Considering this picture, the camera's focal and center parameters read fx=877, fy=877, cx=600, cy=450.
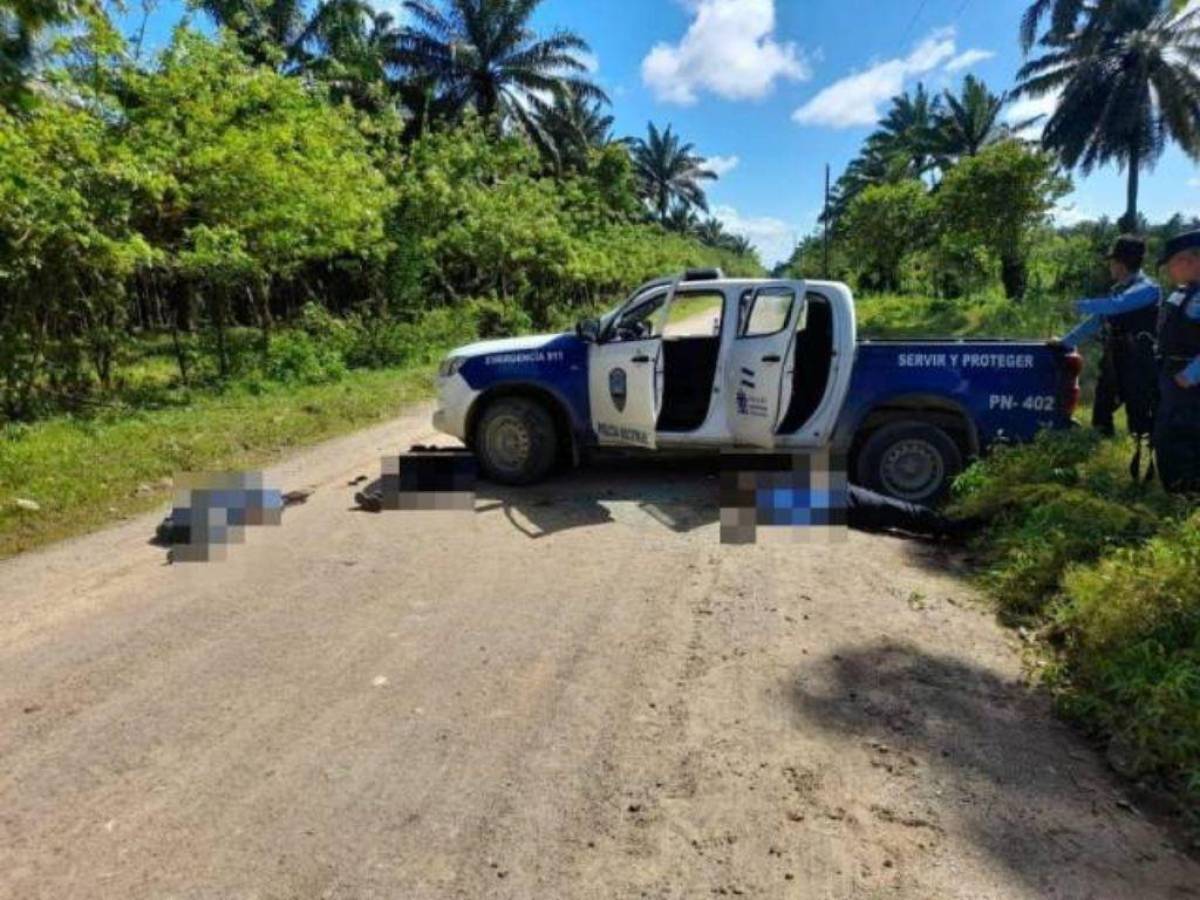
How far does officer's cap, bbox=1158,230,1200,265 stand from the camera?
498 centimetres

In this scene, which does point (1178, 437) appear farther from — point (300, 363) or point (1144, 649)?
point (300, 363)

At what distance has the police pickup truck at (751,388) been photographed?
663cm

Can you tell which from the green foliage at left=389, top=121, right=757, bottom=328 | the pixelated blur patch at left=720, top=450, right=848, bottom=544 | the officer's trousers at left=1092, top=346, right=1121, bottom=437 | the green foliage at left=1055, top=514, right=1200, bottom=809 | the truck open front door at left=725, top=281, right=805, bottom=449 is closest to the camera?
the green foliage at left=1055, top=514, right=1200, bottom=809

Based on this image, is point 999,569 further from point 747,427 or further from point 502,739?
point 502,739

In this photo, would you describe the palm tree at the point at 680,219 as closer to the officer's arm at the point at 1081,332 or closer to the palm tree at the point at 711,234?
the palm tree at the point at 711,234

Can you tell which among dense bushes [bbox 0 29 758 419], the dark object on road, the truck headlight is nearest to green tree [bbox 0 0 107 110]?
dense bushes [bbox 0 29 758 419]

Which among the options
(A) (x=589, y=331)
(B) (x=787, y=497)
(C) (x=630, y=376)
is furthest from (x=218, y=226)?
(B) (x=787, y=497)

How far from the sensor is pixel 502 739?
3531 millimetres

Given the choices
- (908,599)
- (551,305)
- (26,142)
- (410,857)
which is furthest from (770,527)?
(551,305)

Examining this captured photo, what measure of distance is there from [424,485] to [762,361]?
297 cm

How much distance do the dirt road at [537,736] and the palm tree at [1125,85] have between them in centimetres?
4121

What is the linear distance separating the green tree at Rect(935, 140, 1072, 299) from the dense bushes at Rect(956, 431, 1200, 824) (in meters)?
20.5

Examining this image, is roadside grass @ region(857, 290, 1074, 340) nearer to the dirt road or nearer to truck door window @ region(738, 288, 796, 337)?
truck door window @ region(738, 288, 796, 337)

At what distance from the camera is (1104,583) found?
4.36 m
